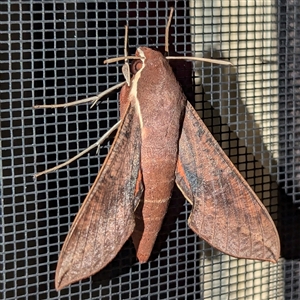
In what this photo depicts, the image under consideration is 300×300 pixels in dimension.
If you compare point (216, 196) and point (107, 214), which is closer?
point (107, 214)

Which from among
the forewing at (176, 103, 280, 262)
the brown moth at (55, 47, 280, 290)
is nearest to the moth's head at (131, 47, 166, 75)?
the brown moth at (55, 47, 280, 290)

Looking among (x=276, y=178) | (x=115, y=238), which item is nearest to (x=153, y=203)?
(x=115, y=238)

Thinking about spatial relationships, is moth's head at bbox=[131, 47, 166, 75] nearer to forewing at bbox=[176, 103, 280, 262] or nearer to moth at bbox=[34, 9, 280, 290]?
moth at bbox=[34, 9, 280, 290]

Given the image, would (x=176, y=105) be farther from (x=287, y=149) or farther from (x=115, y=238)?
(x=287, y=149)

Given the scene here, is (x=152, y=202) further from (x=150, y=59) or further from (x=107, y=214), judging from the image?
(x=150, y=59)

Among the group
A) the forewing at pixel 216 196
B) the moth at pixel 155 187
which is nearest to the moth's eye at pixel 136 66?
the moth at pixel 155 187

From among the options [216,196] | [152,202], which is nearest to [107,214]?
[152,202]

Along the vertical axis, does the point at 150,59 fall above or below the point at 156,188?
above
